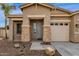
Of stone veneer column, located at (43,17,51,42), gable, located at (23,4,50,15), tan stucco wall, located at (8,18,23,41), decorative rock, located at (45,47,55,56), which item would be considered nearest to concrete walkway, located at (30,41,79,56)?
decorative rock, located at (45,47,55,56)

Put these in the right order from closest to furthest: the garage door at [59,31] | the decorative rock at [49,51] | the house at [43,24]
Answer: the decorative rock at [49,51]
the house at [43,24]
the garage door at [59,31]

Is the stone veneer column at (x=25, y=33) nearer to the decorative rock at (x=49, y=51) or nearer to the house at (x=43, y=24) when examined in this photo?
the house at (x=43, y=24)

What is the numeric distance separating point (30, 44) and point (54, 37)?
78 centimetres

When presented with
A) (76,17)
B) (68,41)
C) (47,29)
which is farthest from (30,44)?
(76,17)

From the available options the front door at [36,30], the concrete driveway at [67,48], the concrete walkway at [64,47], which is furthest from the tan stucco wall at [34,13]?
the concrete driveway at [67,48]

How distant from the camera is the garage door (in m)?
4.90

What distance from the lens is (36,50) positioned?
514cm

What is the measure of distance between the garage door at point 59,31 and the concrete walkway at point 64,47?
0.52 feet

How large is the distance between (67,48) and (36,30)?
1139mm

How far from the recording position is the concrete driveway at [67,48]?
16.0ft

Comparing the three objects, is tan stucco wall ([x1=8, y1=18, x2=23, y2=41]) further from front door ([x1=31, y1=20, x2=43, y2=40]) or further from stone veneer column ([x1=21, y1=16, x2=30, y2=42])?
front door ([x1=31, y1=20, x2=43, y2=40])

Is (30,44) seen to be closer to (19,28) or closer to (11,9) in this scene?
(19,28)

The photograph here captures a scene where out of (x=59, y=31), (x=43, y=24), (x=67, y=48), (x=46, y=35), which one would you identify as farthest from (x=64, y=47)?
(x=43, y=24)

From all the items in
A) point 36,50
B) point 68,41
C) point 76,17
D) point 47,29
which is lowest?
point 36,50
